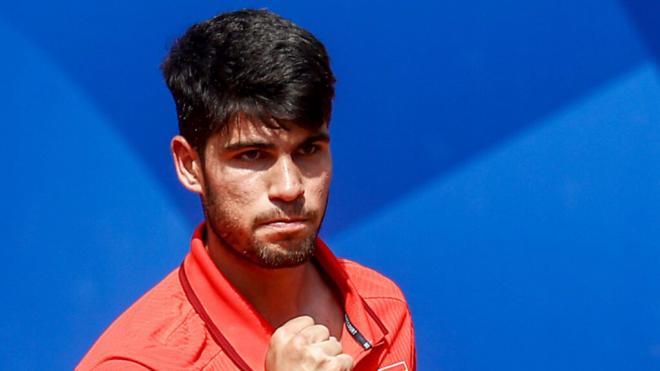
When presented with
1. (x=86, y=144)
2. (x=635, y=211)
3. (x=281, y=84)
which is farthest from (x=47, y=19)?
(x=635, y=211)

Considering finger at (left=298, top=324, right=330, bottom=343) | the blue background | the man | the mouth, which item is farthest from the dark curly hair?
the blue background

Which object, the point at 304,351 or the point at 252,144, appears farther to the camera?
the point at 252,144

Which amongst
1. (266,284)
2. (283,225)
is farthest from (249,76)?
(266,284)

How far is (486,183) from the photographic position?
1.81m

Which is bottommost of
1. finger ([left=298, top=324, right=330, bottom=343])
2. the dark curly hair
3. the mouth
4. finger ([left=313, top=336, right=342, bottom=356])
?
finger ([left=313, top=336, right=342, bottom=356])

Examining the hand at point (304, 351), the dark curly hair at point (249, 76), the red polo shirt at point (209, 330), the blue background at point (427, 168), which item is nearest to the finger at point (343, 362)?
the hand at point (304, 351)

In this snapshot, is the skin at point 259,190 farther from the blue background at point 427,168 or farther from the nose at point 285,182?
the blue background at point 427,168

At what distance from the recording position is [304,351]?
44.1 inches

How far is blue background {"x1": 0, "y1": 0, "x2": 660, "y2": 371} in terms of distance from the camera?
167 centimetres

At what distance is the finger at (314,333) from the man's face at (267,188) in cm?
13

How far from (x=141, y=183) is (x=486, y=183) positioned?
22.4 inches

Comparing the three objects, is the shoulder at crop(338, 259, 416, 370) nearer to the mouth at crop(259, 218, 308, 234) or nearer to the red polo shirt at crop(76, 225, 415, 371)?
the red polo shirt at crop(76, 225, 415, 371)

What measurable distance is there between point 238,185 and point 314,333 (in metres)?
0.21

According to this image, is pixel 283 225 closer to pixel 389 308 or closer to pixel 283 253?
pixel 283 253
